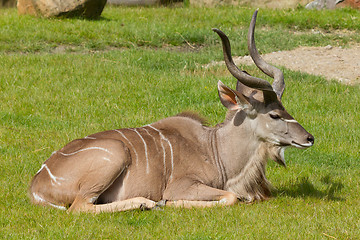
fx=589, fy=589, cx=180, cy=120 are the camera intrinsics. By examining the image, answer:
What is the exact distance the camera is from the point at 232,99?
4605 millimetres

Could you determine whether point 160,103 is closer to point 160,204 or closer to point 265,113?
point 265,113

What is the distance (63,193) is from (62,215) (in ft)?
0.70

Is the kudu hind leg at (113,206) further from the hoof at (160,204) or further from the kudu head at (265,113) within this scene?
the kudu head at (265,113)

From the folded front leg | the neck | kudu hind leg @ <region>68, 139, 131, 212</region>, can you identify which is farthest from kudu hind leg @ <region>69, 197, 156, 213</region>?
the neck

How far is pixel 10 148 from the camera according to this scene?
5652 millimetres

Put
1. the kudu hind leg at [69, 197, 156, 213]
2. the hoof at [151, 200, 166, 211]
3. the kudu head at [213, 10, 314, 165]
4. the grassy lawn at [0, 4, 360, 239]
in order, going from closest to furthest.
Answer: the grassy lawn at [0, 4, 360, 239] → the kudu hind leg at [69, 197, 156, 213] → the hoof at [151, 200, 166, 211] → the kudu head at [213, 10, 314, 165]

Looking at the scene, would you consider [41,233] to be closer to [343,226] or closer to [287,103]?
[343,226]

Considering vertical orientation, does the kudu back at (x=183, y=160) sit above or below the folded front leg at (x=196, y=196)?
above

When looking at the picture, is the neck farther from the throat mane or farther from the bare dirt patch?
the bare dirt patch

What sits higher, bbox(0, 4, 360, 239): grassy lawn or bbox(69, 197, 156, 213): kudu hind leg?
bbox(69, 197, 156, 213): kudu hind leg

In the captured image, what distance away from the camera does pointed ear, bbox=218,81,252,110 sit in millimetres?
4531

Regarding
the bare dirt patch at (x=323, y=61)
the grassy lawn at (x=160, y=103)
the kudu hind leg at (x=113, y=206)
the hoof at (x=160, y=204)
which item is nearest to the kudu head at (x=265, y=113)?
the grassy lawn at (x=160, y=103)

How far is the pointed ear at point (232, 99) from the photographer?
453 centimetres

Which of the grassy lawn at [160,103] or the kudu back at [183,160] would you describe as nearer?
the grassy lawn at [160,103]
